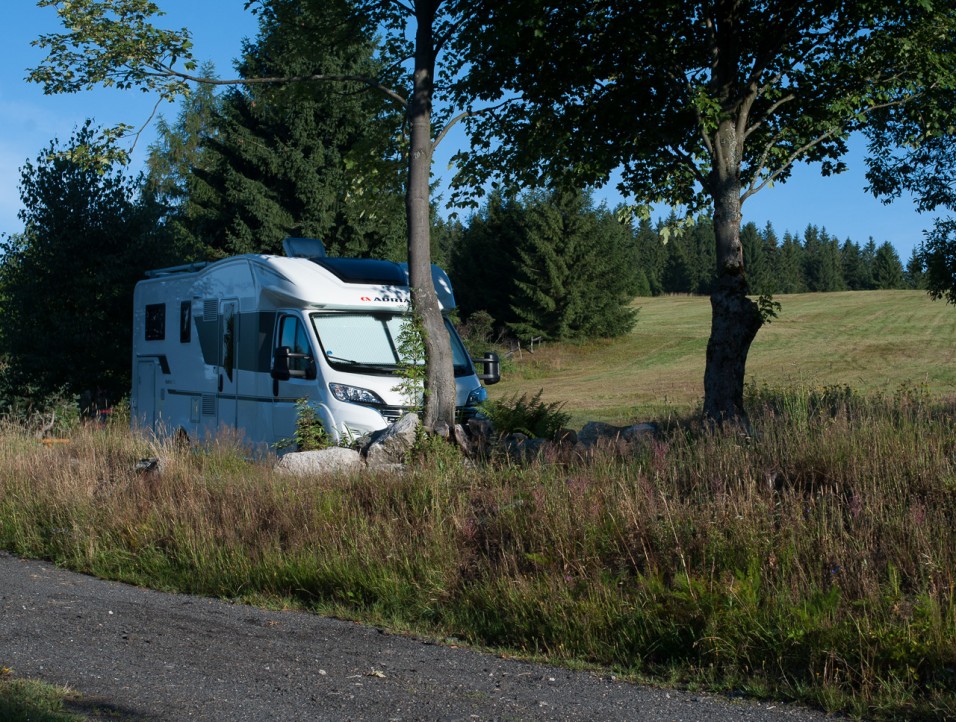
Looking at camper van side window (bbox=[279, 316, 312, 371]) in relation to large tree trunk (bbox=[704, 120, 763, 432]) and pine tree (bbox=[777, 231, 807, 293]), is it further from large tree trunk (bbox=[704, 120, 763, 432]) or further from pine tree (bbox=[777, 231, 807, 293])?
pine tree (bbox=[777, 231, 807, 293])

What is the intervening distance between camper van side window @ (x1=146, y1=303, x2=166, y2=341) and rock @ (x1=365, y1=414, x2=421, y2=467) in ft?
21.4

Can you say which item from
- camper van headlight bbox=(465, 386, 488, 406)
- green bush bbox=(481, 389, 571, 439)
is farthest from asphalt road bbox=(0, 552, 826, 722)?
camper van headlight bbox=(465, 386, 488, 406)

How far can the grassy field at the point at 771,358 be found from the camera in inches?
1224

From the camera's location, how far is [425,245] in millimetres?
13391

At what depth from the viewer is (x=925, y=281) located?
1997 cm

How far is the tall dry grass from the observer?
18.1 feet

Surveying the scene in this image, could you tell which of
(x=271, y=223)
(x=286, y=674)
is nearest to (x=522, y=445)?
(x=286, y=674)

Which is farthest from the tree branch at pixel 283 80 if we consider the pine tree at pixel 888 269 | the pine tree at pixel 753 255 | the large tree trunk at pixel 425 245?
the pine tree at pixel 888 269

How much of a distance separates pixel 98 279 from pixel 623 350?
35.7 meters

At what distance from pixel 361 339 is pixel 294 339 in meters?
0.91

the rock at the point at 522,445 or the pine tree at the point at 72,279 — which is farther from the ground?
the pine tree at the point at 72,279

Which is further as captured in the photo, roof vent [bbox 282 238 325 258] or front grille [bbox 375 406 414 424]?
roof vent [bbox 282 238 325 258]

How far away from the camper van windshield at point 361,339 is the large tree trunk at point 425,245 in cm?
33

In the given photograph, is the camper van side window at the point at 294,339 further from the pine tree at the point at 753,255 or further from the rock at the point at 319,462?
the pine tree at the point at 753,255
